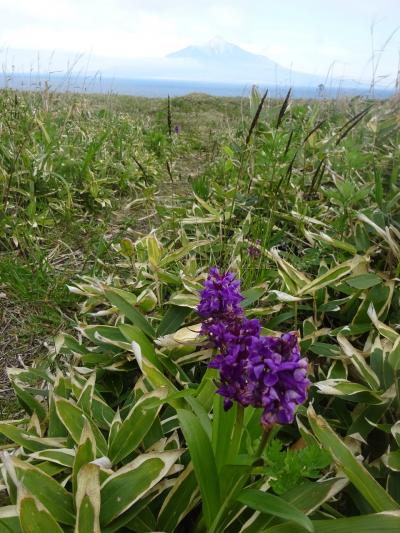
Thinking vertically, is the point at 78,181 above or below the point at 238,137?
below

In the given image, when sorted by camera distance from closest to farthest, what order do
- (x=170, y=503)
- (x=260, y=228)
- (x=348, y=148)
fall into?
(x=170, y=503) < (x=260, y=228) < (x=348, y=148)

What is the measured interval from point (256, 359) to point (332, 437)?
0.63 meters

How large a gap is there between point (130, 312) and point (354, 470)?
99 centimetres

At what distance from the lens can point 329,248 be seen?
2.48 meters

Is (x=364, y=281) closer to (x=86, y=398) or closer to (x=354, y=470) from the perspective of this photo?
(x=354, y=470)

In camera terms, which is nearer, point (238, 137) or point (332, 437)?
point (332, 437)

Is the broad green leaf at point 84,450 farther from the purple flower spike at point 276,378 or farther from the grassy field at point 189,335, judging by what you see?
the purple flower spike at point 276,378

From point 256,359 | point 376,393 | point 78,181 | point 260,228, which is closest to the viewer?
point 256,359

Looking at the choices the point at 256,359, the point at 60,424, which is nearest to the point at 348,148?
the point at 60,424

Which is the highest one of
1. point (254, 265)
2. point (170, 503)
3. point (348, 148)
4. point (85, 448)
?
point (348, 148)

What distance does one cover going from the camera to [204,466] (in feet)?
3.83

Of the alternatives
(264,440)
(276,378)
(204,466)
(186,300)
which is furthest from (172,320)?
(276,378)

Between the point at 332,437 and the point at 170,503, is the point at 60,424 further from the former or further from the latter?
the point at 332,437

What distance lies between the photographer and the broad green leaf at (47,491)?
1.25 meters
